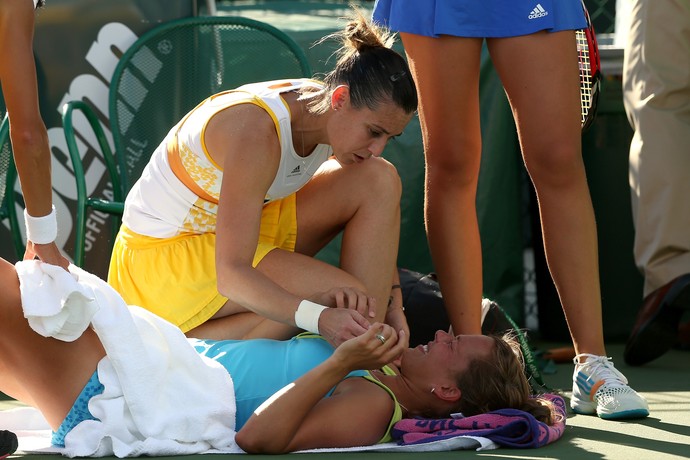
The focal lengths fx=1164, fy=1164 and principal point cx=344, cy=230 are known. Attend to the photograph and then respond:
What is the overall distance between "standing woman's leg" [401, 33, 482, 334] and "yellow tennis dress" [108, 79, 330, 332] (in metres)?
0.30

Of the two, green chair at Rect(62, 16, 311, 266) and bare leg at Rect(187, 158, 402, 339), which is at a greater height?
green chair at Rect(62, 16, 311, 266)

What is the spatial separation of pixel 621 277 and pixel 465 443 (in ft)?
6.64

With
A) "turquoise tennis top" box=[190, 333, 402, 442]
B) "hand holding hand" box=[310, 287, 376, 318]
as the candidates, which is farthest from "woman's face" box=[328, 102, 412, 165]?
"turquoise tennis top" box=[190, 333, 402, 442]

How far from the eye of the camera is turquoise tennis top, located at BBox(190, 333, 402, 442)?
7.97ft

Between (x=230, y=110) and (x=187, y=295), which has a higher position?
(x=230, y=110)

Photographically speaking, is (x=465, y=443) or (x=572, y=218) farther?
(x=572, y=218)

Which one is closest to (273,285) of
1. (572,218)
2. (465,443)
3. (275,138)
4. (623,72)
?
(275,138)

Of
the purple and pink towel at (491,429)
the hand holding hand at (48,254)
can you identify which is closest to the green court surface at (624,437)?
the purple and pink towel at (491,429)

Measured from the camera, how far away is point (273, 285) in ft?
8.05

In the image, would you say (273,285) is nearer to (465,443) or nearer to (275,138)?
(275,138)

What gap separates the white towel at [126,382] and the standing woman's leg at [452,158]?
0.84 meters

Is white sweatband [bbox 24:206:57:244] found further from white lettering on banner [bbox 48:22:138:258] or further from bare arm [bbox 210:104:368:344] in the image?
white lettering on banner [bbox 48:22:138:258]

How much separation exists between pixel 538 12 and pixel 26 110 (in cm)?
122

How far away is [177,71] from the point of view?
3.96 metres
